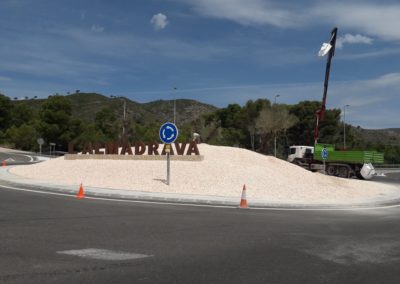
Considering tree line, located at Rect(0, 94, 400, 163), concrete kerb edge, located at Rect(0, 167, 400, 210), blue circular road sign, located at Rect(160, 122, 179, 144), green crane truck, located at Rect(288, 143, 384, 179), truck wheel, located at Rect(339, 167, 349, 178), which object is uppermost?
tree line, located at Rect(0, 94, 400, 163)

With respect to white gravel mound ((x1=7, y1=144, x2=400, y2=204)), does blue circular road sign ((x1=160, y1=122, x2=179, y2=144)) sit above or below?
above

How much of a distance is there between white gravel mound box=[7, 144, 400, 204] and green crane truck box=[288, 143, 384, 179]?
44.3 ft

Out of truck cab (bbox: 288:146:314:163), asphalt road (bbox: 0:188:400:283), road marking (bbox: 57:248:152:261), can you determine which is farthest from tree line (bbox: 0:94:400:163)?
road marking (bbox: 57:248:152:261)

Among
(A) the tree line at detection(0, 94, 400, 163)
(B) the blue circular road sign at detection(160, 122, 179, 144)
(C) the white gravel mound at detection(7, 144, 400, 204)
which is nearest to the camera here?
(B) the blue circular road sign at detection(160, 122, 179, 144)

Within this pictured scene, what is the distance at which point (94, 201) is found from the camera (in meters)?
16.0

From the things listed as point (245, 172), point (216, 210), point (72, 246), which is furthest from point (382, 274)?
point (245, 172)

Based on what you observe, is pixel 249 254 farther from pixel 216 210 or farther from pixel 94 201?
pixel 94 201

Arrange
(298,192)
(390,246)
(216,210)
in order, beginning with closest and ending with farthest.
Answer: (390,246), (216,210), (298,192)

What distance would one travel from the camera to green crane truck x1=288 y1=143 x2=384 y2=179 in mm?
41594

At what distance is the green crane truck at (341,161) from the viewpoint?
136ft

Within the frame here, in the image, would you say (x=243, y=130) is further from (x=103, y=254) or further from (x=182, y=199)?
(x=103, y=254)

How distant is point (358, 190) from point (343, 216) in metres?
11.5

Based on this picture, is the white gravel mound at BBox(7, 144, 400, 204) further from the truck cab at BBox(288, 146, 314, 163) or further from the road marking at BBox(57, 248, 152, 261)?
the truck cab at BBox(288, 146, 314, 163)

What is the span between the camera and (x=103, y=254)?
7461 millimetres
